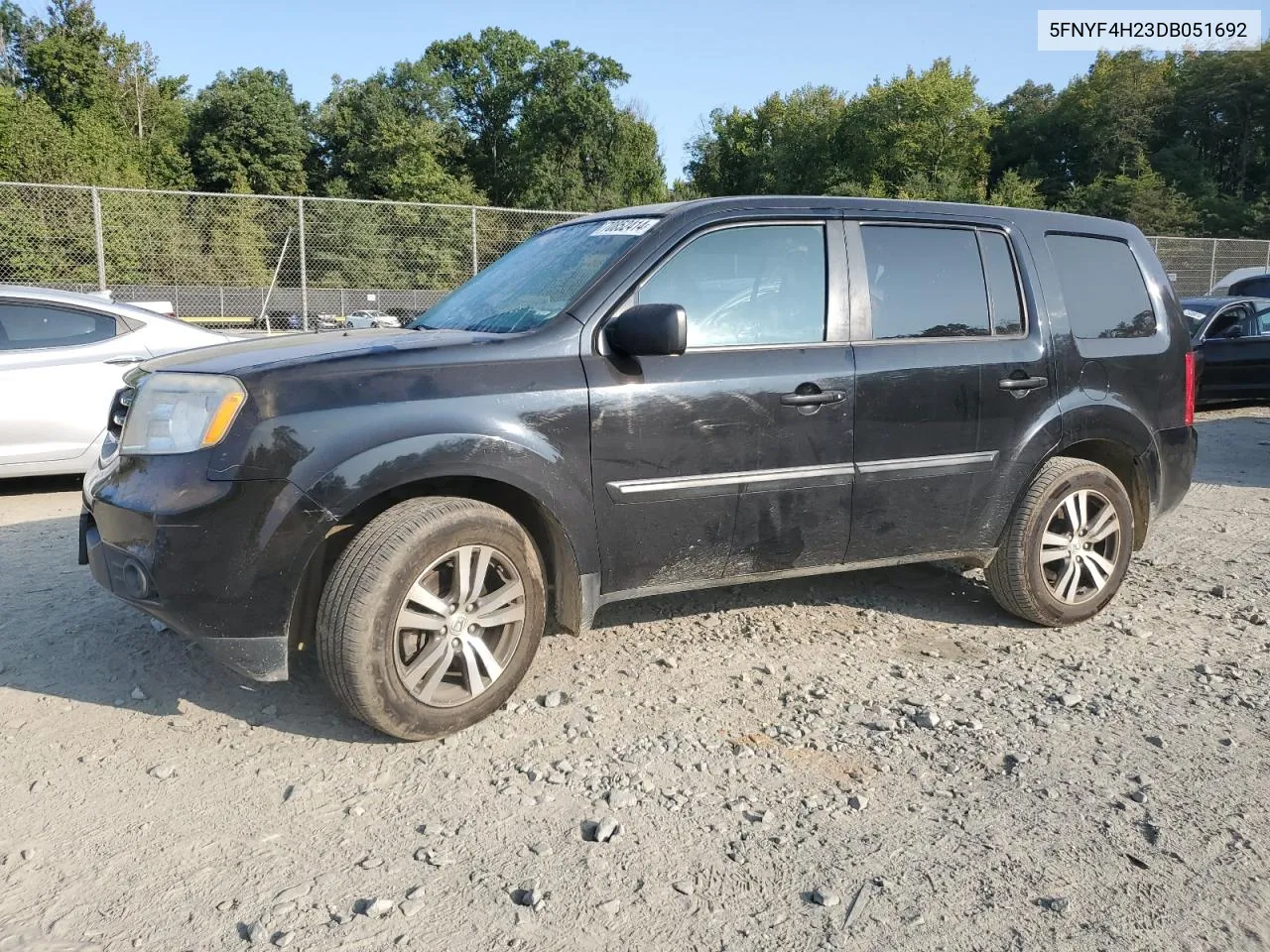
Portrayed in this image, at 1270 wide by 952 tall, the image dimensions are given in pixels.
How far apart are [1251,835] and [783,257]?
248 cm

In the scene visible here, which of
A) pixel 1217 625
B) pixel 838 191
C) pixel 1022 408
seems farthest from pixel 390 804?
pixel 838 191

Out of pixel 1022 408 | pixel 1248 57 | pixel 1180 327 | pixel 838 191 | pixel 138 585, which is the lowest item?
pixel 138 585

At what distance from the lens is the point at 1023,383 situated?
437 centimetres

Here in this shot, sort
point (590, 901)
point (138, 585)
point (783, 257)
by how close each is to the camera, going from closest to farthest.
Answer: point (590, 901) < point (138, 585) < point (783, 257)

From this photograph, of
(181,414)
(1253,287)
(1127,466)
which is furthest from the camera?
(1253,287)

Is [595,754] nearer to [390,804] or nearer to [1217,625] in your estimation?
[390,804]

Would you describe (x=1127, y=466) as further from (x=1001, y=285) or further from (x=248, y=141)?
(x=248, y=141)

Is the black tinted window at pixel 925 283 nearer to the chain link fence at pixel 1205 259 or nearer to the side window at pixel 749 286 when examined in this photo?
the side window at pixel 749 286

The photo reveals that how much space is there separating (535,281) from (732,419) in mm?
999

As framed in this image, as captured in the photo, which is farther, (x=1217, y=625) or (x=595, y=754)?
(x=1217, y=625)

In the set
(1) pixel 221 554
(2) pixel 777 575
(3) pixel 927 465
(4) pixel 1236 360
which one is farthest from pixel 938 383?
(4) pixel 1236 360

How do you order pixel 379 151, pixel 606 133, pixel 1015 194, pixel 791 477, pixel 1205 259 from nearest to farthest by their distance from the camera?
pixel 791 477, pixel 1205 259, pixel 1015 194, pixel 379 151, pixel 606 133

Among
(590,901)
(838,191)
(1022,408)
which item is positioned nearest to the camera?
(590,901)

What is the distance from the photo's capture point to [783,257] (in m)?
4.01
